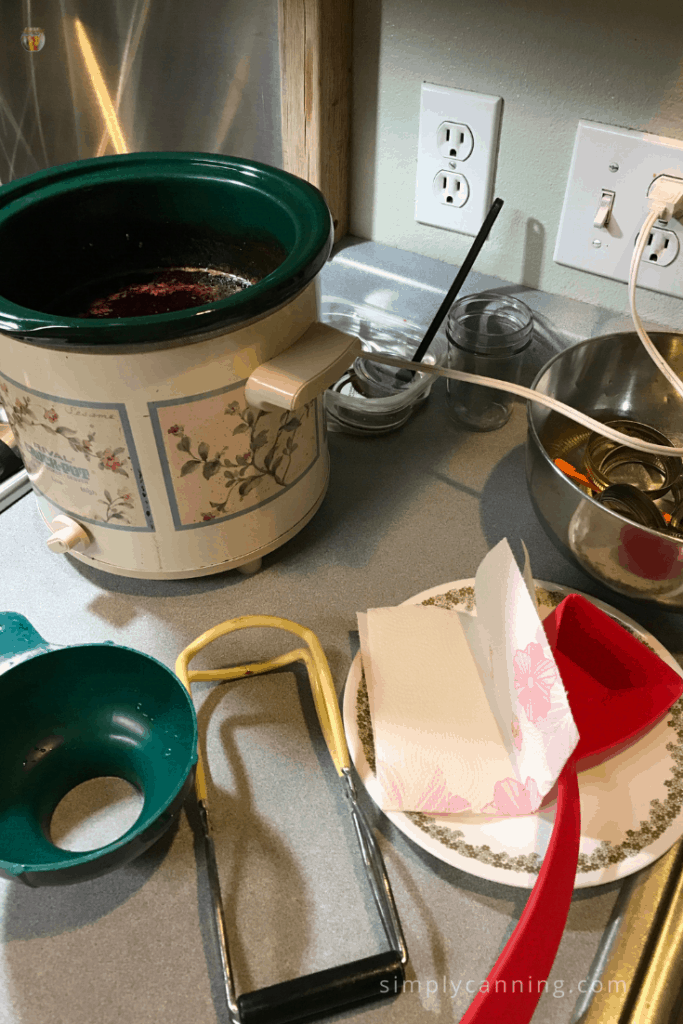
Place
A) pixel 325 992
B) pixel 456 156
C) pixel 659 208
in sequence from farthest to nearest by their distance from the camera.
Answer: pixel 456 156
pixel 659 208
pixel 325 992

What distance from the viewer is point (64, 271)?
0.57m

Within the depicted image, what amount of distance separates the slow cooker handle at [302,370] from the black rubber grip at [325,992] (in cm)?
30

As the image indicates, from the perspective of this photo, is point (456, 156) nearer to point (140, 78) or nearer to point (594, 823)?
point (140, 78)

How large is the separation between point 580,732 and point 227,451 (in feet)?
0.89

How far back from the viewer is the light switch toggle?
66 centimetres

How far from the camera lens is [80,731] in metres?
0.48

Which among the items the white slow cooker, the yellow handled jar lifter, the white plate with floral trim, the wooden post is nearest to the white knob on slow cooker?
the white slow cooker

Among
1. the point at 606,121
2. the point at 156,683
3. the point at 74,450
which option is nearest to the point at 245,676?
the point at 156,683

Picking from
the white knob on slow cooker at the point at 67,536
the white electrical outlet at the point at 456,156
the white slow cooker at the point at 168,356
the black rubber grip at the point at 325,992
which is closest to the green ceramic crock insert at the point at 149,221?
the white slow cooker at the point at 168,356

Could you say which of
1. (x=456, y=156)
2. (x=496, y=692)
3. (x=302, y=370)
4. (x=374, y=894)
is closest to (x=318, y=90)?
(x=456, y=156)

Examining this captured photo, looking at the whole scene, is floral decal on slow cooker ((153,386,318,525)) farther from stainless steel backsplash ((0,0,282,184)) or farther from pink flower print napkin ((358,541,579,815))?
stainless steel backsplash ((0,0,282,184))

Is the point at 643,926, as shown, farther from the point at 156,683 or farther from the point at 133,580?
the point at 133,580

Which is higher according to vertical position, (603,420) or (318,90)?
(318,90)

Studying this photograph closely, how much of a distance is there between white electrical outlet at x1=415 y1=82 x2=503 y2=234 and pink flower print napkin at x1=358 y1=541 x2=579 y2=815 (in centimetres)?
41
